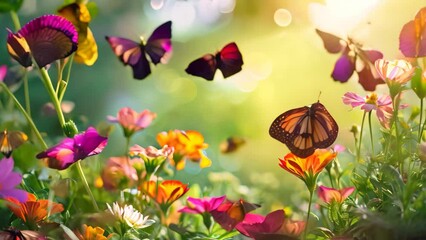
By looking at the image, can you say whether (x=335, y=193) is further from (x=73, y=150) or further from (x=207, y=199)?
(x=73, y=150)

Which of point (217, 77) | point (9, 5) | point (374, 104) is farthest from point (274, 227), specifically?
point (217, 77)

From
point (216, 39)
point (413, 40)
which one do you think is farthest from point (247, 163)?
point (413, 40)

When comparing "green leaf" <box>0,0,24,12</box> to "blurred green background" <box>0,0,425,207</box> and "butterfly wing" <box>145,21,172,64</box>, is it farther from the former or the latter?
"blurred green background" <box>0,0,425,207</box>

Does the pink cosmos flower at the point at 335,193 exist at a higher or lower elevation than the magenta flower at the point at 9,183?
lower

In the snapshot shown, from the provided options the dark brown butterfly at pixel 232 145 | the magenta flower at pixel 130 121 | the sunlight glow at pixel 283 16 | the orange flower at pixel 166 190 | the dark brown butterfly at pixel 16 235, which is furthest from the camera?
the sunlight glow at pixel 283 16

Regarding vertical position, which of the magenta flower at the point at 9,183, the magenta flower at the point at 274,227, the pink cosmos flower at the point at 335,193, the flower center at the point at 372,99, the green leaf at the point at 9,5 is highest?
the green leaf at the point at 9,5

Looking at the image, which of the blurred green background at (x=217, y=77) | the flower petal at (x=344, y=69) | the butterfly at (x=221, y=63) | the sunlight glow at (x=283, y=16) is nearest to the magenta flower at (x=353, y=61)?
the flower petal at (x=344, y=69)

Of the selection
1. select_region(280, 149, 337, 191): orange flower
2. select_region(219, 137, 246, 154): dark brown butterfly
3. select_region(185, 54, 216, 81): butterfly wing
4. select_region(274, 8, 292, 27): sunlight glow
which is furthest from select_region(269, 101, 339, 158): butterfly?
select_region(274, 8, 292, 27): sunlight glow

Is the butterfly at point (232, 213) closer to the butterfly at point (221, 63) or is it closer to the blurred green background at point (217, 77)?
the butterfly at point (221, 63)

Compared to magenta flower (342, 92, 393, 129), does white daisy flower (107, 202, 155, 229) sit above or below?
below
